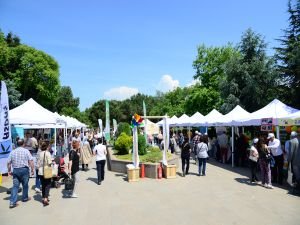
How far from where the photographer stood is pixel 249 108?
99.7ft

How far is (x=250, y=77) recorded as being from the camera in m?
29.9

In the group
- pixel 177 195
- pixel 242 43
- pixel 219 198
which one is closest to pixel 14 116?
pixel 177 195

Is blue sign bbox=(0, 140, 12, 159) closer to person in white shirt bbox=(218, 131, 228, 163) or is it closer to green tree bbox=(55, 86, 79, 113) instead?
person in white shirt bbox=(218, 131, 228, 163)

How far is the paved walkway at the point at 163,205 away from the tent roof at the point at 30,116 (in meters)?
2.95

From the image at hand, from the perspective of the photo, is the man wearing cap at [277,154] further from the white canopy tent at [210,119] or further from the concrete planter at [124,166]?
the white canopy tent at [210,119]

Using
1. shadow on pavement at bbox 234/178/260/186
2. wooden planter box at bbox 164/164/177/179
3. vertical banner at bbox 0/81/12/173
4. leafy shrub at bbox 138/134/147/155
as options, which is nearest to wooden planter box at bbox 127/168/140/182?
wooden planter box at bbox 164/164/177/179

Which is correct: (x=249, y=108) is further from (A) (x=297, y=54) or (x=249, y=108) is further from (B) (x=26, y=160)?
(B) (x=26, y=160)

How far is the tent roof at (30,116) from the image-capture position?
14.1 metres

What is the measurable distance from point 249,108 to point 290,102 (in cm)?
735

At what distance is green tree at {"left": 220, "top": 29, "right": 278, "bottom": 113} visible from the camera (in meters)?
29.5

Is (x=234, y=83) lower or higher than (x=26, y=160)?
higher

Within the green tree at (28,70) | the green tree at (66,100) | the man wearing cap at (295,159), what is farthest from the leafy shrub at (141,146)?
the green tree at (66,100)

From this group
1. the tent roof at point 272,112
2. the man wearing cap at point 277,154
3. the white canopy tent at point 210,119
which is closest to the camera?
the man wearing cap at point 277,154

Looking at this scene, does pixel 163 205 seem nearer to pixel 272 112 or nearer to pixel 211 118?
pixel 272 112
